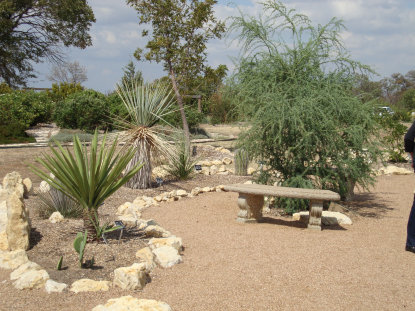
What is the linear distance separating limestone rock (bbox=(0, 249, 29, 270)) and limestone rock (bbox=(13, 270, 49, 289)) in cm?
41

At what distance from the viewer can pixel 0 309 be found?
3.54m

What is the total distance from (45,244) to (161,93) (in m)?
5.08

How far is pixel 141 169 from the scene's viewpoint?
29.6 ft

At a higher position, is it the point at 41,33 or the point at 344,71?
the point at 41,33

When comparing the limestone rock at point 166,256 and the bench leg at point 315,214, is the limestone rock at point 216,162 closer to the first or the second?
the bench leg at point 315,214

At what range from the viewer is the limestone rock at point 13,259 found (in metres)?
4.33

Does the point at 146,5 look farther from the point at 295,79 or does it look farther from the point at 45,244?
the point at 45,244

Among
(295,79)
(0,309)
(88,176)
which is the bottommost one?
(0,309)

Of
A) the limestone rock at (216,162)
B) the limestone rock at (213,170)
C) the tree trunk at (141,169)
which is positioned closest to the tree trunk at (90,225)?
the tree trunk at (141,169)

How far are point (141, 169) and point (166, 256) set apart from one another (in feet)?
14.5

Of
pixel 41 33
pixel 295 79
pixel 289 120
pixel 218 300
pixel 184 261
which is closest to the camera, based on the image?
pixel 218 300

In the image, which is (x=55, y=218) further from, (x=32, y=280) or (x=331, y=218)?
(x=331, y=218)

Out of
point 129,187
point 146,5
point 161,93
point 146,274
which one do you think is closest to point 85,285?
point 146,274

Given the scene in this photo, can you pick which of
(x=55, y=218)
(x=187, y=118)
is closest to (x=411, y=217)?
(x=55, y=218)
